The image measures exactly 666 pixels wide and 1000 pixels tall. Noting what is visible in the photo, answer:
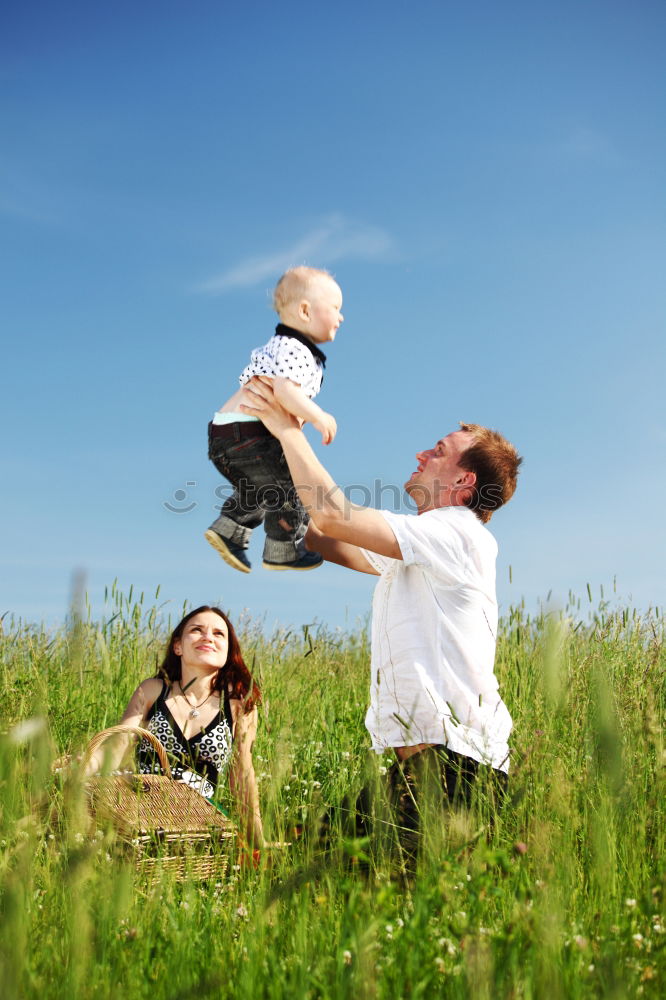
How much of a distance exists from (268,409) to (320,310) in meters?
0.57

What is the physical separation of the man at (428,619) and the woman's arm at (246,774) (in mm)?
704

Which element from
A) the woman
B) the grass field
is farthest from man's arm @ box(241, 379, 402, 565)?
the woman

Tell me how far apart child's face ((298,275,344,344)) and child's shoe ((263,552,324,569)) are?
1034 mm

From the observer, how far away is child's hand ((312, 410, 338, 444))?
3.79 m

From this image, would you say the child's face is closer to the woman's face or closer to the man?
the man

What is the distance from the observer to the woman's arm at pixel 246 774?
3846 millimetres

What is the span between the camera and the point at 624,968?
6.77ft

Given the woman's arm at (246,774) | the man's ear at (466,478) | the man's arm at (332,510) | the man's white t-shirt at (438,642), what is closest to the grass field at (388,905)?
the man's white t-shirt at (438,642)

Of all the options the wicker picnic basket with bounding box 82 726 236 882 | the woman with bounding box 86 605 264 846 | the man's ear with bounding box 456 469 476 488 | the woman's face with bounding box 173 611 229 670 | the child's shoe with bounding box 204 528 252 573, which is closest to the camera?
the wicker picnic basket with bounding box 82 726 236 882

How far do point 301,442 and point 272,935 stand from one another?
2002 mm

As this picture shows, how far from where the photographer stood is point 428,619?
11.8 feet

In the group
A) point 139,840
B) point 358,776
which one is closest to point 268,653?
point 358,776

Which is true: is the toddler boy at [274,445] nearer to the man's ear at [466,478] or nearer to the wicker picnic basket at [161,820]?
the man's ear at [466,478]

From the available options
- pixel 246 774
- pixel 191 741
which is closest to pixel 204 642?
pixel 191 741
